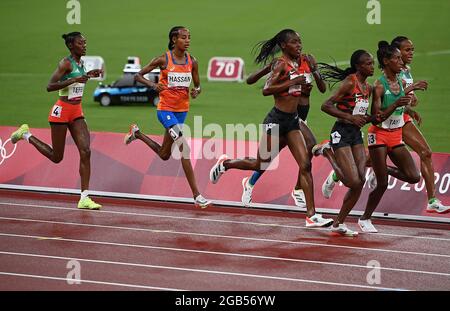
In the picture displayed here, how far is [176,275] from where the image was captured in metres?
9.49

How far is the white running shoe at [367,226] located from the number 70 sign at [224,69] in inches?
686

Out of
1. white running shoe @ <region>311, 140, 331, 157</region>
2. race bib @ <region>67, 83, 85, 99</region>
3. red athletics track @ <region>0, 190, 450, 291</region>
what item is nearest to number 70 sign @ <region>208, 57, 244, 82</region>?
red athletics track @ <region>0, 190, 450, 291</region>

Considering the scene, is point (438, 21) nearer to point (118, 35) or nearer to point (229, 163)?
point (118, 35)

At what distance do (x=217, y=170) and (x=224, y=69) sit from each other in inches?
641

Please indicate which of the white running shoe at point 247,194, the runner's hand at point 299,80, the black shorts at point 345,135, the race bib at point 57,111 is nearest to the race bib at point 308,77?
the runner's hand at point 299,80

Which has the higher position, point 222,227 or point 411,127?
point 411,127

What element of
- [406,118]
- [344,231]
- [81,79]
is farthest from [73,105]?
[406,118]

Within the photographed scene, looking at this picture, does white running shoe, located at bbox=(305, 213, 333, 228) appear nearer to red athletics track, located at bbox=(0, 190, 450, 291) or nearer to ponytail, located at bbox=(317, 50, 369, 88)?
red athletics track, located at bbox=(0, 190, 450, 291)

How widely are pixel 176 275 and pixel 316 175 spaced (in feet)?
14.8

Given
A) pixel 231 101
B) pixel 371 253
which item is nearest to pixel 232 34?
pixel 231 101

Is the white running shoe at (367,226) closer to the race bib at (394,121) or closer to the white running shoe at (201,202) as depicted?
the race bib at (394,121)

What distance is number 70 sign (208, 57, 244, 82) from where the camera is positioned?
95.9 ft

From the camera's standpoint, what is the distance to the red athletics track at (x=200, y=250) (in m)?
9.27
